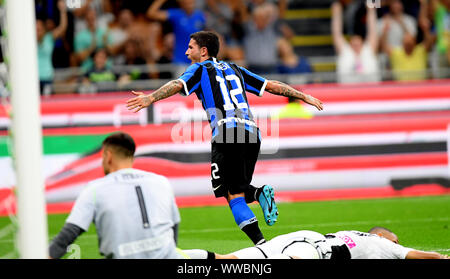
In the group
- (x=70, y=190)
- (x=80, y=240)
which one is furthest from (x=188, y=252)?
(x=70, y=190)

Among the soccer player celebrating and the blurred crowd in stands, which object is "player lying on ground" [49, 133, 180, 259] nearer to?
the soccer player celebrating

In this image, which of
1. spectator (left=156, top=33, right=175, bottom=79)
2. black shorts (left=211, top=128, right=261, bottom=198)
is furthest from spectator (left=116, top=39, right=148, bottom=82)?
black shorts (left=211, top=128, right=261, bottom=198)

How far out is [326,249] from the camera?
259 inches

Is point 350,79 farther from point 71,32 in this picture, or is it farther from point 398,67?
point 71,32

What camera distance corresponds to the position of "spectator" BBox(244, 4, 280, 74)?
14125 millimetres

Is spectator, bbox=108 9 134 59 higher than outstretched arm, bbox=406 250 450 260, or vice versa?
spectator, bbox=108 9 134 59

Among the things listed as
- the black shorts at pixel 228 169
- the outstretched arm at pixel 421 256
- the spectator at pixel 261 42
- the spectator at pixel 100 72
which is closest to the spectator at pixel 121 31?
the spectator at pixel 100 72

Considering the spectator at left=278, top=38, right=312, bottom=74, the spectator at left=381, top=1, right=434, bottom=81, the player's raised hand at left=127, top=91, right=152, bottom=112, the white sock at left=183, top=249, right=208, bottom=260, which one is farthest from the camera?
the spectator at left=381, top=1, right=434, bottom=81

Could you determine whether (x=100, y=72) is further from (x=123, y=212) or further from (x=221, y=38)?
(x=123, y=212)

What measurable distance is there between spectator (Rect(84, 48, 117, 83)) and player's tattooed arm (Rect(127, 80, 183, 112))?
247 inches

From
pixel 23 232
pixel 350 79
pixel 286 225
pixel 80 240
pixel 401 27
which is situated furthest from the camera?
pixel 401 27

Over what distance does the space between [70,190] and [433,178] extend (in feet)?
18.2

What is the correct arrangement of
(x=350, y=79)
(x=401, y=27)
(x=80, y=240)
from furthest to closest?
1. (x=401, y=27)
2. (x=350, y=79)
3. (x=80, y=240)

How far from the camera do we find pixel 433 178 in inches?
514
